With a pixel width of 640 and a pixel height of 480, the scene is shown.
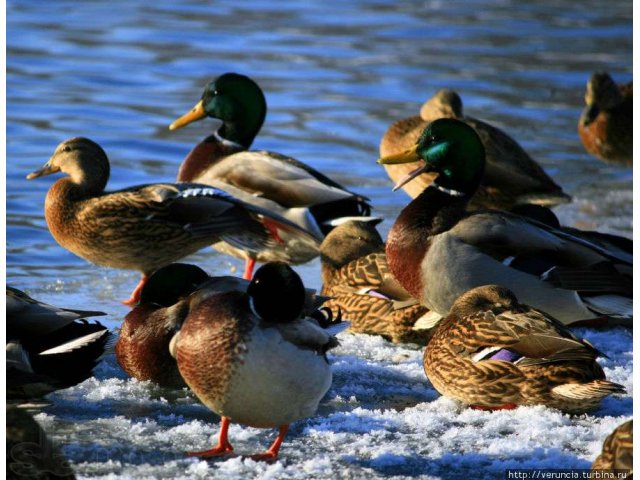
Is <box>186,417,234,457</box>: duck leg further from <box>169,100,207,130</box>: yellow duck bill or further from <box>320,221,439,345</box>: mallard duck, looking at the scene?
<box>169,100,207,130</box>: yellow duck bill

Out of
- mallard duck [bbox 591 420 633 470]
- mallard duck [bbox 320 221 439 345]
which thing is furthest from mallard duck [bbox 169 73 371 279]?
mallard duck [bbox 591 420 633 470]

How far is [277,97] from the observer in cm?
1209

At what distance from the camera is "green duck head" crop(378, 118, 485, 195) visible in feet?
19.5

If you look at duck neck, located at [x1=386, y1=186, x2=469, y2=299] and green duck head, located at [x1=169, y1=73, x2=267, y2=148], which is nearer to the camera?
duck neck, located at [x1=386, y1=186, x2=469, y2=299]

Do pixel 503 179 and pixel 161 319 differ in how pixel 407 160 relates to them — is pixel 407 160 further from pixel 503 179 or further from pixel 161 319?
pixel 503 179

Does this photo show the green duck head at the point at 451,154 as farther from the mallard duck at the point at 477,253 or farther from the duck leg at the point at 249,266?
the duck leg at the point at 249,266

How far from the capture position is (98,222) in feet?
20.6

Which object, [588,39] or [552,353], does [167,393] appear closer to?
[552,353]

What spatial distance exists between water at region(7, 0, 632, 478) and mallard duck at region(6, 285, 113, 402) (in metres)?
0.15

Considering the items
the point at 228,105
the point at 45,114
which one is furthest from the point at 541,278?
the point at 45,114

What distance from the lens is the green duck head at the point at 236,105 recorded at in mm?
7695

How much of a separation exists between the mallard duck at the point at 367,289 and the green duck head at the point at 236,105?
4.23ft

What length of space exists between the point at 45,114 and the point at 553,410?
7298mm

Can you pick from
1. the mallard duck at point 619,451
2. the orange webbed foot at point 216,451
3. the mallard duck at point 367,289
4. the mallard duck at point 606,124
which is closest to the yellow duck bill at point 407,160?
the mallard duck at point 367,289
